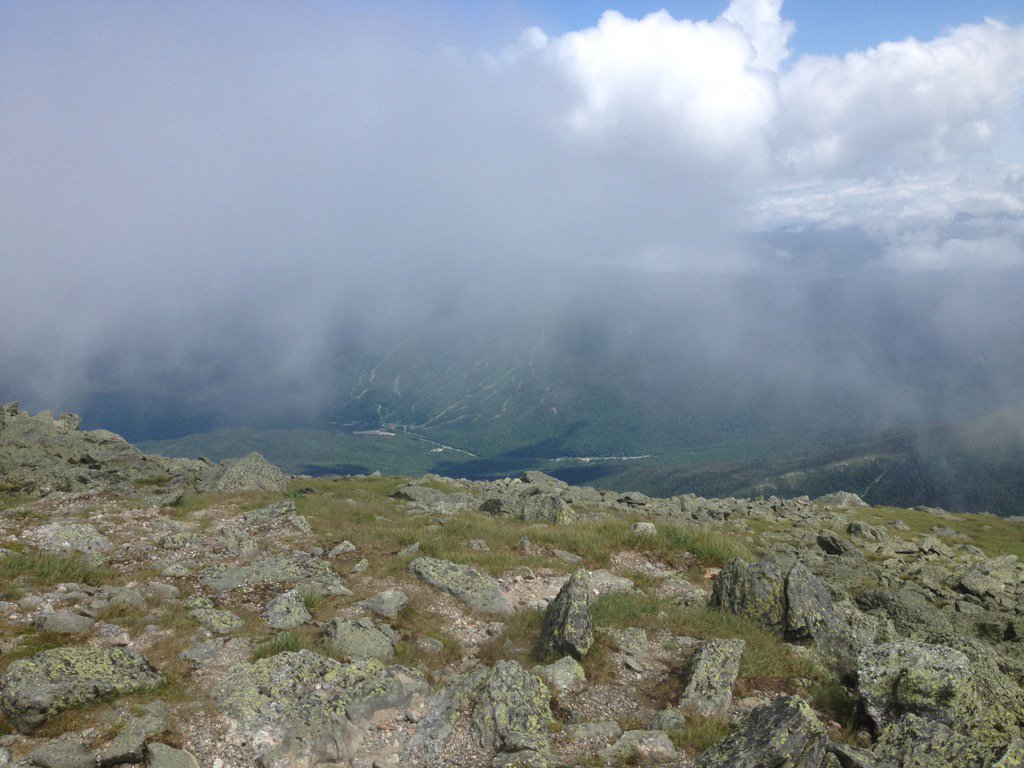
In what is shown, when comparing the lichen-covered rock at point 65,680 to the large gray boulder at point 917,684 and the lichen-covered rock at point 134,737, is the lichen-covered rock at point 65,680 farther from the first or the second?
the large gray boulder at point 917,684

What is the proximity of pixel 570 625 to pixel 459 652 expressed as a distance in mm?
3818

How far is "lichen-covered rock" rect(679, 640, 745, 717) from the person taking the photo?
16.1 m

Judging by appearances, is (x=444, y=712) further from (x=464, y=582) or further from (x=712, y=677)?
(x=464, y=582)

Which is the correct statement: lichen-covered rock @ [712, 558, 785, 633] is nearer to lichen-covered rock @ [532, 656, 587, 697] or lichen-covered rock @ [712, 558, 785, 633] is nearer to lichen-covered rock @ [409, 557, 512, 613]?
lichen-covered rock @ [532, 656, 587, 697]

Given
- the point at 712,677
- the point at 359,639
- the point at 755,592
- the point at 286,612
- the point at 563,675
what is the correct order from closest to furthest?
1. the point at 712,677
2. the point at 563,675
3. the point at 359,639
4. the point at 286,612
5. the point at 755,592

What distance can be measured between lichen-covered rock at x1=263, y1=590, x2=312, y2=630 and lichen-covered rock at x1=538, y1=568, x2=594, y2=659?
836cm

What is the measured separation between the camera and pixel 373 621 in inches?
813

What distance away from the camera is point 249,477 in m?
47.2

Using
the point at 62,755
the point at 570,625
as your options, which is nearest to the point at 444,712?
the point at 570,625

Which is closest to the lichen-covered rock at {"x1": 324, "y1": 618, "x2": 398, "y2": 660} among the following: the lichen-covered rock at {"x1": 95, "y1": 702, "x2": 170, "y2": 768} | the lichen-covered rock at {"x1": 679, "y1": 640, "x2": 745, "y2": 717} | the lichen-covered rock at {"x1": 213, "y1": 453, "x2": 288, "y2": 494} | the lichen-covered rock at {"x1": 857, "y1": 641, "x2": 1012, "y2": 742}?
the lichen-covered rock at {"x1": 95, "y1": 702, "x2": 170, "y2": 768}

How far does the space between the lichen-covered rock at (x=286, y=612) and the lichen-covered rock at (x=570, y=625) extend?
8.36m

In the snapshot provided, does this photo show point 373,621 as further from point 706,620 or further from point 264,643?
point 706,620

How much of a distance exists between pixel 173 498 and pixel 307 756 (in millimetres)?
28760

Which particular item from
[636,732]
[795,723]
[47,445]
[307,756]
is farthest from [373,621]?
[47,445]
